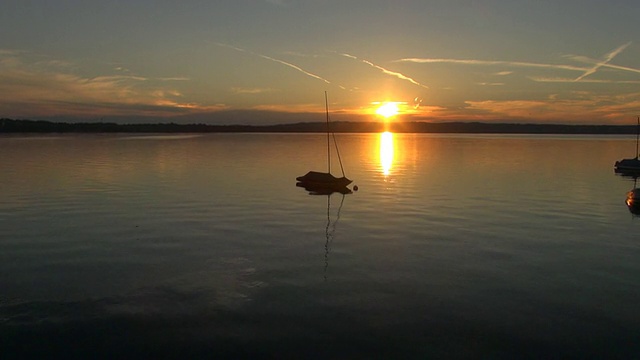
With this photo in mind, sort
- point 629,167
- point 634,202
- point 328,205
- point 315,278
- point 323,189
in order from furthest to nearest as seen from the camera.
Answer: point 629,167 < point 323,189 < point 328,205 < point 634,202 < point 315,278

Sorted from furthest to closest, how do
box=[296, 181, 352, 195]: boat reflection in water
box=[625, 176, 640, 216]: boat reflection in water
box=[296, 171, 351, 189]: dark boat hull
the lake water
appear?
box=[296, 171, 351, 189]: dark boat hull, box=[296, 181, 352, 195]: boat reflection in water, box=[625, 176, 640, 216]: boat reflection in water, the lake water

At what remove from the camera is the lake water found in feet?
47.6

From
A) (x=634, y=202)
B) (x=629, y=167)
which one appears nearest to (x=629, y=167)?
(x=629, y=167)

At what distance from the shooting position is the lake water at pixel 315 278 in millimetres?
14523

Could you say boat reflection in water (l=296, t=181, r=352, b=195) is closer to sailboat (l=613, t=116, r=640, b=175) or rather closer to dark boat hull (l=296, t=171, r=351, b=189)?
dark boat hull (l=296, t=171, r=351, b=189)

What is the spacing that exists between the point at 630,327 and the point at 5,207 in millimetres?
41542

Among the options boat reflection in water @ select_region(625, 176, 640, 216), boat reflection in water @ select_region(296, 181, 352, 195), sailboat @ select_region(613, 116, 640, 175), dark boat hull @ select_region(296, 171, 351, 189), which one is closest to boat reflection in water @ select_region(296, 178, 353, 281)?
boat reflection in water @ select_region(296, 181, 352, 195)

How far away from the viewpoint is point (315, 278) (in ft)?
69.4

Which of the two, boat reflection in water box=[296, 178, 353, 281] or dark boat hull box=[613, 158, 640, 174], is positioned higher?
dark boat hull box=[613, 158, 640, 174]

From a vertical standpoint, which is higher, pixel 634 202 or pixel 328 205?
pixel 634 202

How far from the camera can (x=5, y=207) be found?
1531 inches

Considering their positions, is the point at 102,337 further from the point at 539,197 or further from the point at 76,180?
the point at 76,180

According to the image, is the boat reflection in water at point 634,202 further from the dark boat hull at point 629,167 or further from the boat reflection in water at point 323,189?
the dark boat hull at point 629,167

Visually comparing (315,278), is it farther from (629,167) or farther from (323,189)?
(629,167)
